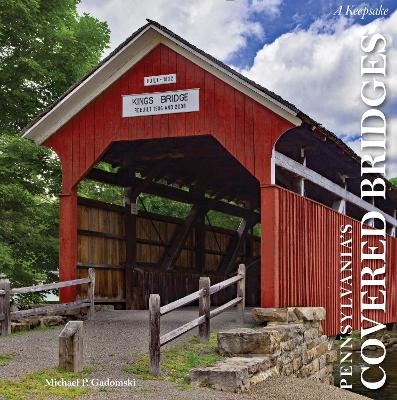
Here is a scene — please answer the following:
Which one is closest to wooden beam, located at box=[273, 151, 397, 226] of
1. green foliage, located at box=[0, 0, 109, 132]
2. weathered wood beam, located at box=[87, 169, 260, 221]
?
weathered wood beam, located at box=[87, 169, 260, 221]

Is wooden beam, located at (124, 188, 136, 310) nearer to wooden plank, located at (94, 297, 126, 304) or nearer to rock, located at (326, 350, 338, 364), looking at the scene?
wooden plank, located at (94, 297, 126, 304)

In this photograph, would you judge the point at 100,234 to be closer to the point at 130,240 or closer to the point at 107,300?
the point at 130,240

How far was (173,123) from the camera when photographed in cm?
1312

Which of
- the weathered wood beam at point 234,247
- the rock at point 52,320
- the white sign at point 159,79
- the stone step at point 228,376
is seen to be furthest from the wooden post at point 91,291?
the weathered wood beam at point 234,247

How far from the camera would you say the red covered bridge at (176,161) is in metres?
12.4

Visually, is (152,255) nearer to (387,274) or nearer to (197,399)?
(387,274)

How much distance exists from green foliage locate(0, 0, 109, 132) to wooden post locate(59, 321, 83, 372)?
11.8 metres

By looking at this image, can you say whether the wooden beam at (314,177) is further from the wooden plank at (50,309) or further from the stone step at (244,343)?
the wooden plank at (50,309)

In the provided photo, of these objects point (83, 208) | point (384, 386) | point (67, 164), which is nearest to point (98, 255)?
point (83, 208)

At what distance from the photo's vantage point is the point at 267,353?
938 cm

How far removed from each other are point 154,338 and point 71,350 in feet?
3.07

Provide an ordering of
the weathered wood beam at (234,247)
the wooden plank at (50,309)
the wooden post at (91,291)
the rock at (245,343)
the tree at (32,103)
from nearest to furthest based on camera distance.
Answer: the rock at (245,343) < the wooden plank at (50,309) < the wooden post at (91,291) < the tree at (32,103) < the weathered wood beam at (234,247)

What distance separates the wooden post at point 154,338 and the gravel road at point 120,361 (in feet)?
1.13

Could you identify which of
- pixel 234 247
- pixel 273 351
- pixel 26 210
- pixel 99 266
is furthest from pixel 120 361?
pixel 234 247
